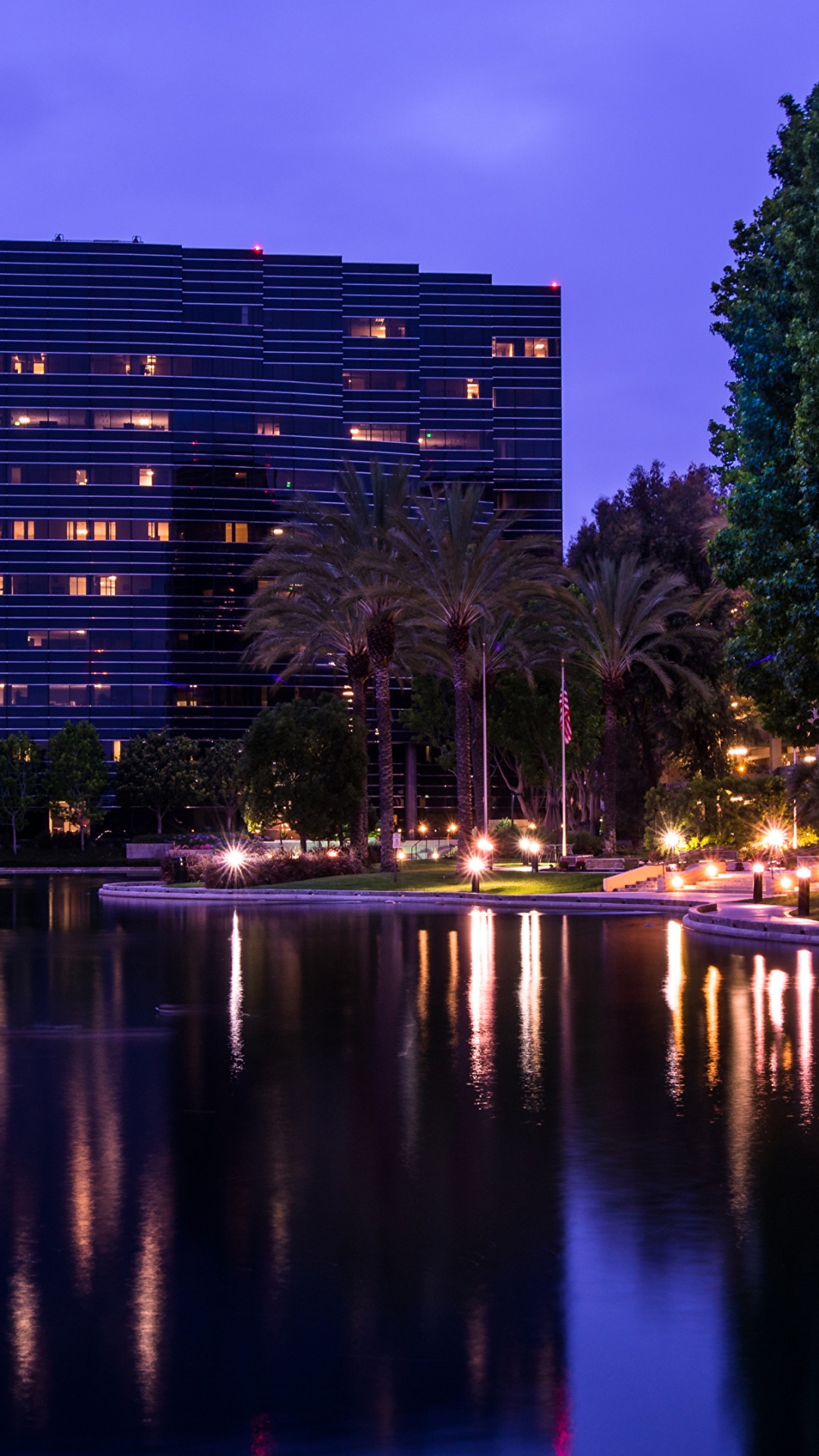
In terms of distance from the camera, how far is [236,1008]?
670 inches

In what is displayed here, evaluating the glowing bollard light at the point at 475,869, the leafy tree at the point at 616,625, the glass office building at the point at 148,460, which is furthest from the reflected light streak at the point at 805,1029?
the glass office building at the point at 148,460

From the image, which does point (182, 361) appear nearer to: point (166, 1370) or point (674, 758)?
point (674, 758)

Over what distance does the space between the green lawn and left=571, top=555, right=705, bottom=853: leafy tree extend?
6624 mm

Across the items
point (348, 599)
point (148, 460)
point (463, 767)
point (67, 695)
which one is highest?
point (148, 460)

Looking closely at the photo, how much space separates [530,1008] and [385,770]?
115ft

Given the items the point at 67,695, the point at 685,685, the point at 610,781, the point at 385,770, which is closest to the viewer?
the point at 385,770

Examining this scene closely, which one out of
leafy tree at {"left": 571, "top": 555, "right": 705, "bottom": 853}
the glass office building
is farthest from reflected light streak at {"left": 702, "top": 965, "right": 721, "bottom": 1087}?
the glass office building

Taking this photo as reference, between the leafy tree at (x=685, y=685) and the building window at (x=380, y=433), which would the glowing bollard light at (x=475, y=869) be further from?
the building window at (x=380, y=433)

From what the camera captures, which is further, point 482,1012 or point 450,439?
point 450,439

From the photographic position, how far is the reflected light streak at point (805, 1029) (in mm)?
11211

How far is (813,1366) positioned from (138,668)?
95.4 meters

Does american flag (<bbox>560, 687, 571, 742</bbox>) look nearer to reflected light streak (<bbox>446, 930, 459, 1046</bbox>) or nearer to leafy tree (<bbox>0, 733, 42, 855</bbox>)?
reflected light streak (<bbox>446, 930, 459, 1046</bbox>)

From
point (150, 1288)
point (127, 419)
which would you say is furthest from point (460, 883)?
point (127, 419)

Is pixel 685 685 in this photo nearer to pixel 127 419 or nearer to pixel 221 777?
pixel 221 777
